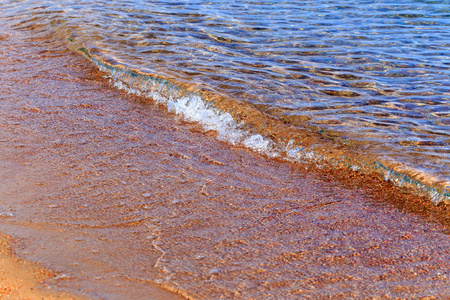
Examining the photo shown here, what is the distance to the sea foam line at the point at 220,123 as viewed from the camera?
411 centimetres

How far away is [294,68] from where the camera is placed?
6801 millimetres

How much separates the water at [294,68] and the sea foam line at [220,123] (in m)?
0.02

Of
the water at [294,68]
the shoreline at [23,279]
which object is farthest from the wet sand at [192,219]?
the water at [294,68]

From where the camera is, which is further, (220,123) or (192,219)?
(220,123)

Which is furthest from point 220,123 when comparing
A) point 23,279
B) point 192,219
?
point 23,279

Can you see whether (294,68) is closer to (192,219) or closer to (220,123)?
(220,123)

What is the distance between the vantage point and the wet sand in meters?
2.66

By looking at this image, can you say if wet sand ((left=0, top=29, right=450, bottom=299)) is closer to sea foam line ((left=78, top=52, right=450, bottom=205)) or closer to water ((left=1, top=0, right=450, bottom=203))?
sea foam line ((left=78, top=52, right=450, bottom=205))

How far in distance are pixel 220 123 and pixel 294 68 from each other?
2.15 metres

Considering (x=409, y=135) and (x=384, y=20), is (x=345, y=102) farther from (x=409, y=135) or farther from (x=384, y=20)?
(x=384, y=20)

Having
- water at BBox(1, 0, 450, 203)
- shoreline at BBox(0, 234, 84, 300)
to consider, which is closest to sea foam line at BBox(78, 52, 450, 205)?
water at BBox(1, 0, 450, 203)

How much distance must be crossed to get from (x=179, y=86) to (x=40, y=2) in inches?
265

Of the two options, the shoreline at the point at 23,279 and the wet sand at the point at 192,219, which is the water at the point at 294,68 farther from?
the shoreline at the point at 23,279

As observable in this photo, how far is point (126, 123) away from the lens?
5.10m
